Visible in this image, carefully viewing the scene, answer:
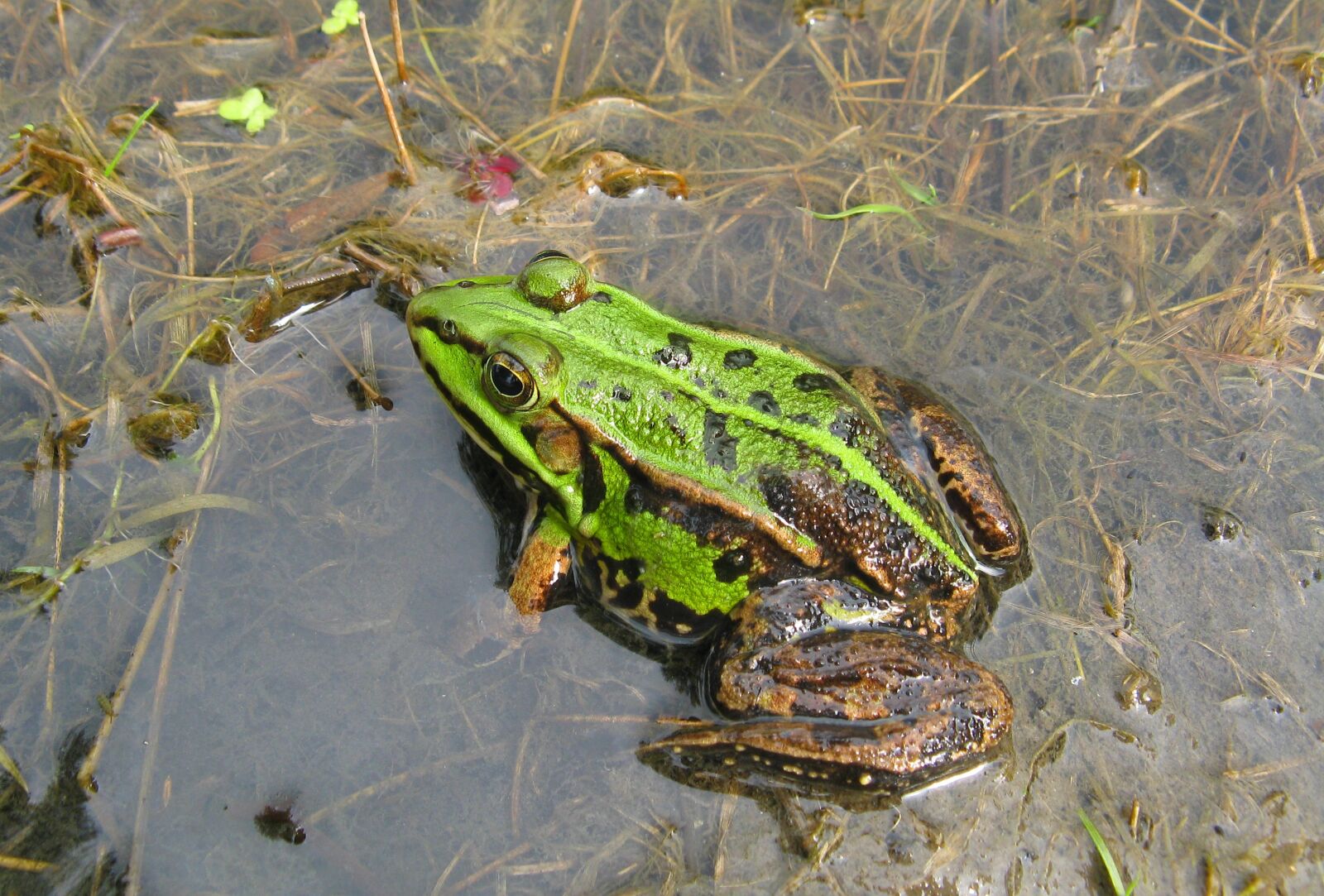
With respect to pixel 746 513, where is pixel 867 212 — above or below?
above

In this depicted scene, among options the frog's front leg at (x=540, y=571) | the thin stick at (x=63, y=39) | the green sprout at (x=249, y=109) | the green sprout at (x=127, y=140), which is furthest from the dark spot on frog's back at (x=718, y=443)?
the thin stick at (x=63, y=39)

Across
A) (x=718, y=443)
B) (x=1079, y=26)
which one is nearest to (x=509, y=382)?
(x=718, y=443)

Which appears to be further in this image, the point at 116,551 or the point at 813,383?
the point at 116,551

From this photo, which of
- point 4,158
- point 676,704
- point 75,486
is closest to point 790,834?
point 676,704

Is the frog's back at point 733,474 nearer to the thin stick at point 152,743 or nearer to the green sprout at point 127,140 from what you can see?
the thin stick at point 152,743

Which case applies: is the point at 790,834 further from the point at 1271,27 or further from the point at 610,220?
the point at 1271,27

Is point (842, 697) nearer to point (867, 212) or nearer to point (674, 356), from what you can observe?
point (674, 356)
